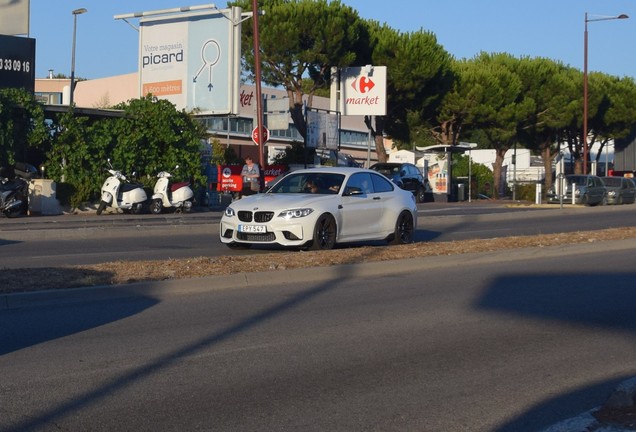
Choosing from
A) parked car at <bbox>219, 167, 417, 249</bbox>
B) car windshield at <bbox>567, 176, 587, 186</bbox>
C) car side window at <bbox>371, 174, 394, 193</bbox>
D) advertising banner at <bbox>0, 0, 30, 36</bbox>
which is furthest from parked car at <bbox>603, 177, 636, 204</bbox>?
car side window at <bbox>371, 174, 394, 193</bbox>

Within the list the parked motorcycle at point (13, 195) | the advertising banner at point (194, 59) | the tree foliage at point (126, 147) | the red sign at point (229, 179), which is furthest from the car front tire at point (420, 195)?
the parked motorcycle at point (13, 195)

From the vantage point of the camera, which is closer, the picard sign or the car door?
the car door

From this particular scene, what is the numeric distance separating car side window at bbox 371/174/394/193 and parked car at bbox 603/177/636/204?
29.4 metres

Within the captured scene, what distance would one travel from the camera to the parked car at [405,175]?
139 ft

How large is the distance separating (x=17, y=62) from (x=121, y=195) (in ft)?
24.2

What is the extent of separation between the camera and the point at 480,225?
27.1 meters

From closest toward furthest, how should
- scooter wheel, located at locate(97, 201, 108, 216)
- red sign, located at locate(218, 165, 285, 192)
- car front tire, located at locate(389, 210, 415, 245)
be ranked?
car front tire, located at locate(389, 210, 415, 245)
scooter wheel, located at locate(97, 201, 108, 216)
red sign, located at locate(218, 165, 285, 192)

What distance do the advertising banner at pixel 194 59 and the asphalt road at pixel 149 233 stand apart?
9.83 metres

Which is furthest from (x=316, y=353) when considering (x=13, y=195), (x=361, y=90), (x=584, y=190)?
(x=361, y=90)

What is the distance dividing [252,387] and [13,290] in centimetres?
462

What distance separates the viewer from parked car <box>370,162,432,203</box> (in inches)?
→ 1668

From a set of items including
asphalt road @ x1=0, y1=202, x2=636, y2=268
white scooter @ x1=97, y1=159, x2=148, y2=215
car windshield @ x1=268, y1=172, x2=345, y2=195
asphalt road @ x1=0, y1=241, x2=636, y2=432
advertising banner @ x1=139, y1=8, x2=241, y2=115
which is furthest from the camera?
advertising banner @ x1=139, y1=8, x2=241, y2=115

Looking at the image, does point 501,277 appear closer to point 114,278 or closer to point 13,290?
point 114,278

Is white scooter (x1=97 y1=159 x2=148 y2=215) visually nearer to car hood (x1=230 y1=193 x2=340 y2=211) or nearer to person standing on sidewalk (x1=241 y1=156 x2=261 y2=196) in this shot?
person standing on sidewalk (x1=241 y1=156 x2=261 y2=196)
